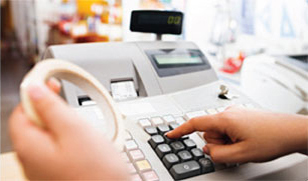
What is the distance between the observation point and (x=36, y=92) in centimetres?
23

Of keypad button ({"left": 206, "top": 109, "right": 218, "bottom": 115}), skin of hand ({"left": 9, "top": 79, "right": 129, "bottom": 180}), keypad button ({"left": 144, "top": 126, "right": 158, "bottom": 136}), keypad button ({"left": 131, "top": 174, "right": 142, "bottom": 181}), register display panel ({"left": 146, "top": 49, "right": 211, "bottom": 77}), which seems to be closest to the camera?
skin of hand ({"left": 9, "top": 79, "right": 129, "bottom": 180})

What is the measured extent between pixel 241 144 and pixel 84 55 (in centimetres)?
40

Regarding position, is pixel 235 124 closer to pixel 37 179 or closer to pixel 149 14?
pixel 37 179

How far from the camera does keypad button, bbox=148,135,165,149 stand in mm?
486

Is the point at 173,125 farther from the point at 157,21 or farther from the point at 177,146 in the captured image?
the point at 157,21

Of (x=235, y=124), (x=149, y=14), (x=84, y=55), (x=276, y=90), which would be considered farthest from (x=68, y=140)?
(x=276, y=90)

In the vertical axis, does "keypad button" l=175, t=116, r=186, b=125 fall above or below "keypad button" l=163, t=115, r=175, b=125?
below

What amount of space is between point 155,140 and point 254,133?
6.6 inches

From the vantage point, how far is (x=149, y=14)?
754 millimetres

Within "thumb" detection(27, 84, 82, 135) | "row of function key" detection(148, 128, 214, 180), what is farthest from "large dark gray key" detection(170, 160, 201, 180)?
"thumb" detection(27, 84, 82, 135)

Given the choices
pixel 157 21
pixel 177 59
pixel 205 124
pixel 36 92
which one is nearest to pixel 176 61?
pixel 177 59

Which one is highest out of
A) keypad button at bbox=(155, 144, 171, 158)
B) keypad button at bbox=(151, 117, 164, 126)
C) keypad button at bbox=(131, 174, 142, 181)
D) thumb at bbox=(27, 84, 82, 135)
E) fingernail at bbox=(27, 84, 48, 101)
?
fingernail at bbox=(27, 84, 48, 101)

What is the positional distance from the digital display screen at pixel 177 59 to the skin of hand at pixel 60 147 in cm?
51

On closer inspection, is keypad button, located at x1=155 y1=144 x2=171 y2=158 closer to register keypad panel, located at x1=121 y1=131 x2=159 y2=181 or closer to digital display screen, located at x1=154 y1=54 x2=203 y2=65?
register keypad panel, located at x1=121 y1=131 x2=159 y2=181
